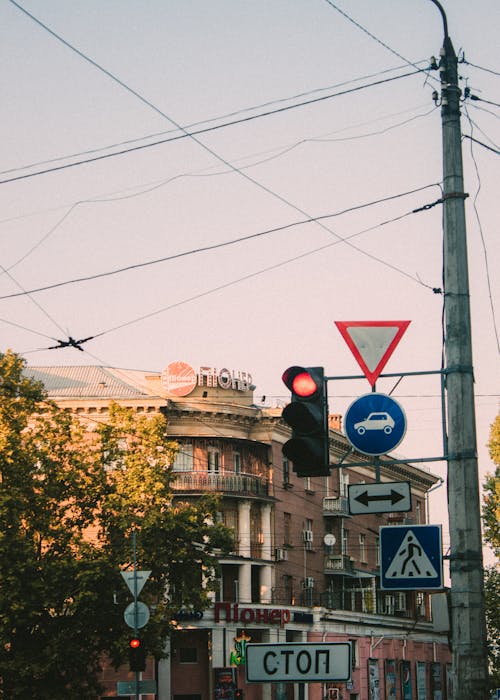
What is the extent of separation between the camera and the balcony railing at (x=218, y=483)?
185 feet

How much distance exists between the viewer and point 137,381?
60.1m

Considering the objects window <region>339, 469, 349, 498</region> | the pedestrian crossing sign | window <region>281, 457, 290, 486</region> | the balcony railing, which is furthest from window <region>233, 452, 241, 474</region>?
the pedestrian crossing sign

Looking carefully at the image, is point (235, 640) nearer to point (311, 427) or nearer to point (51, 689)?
point (51, 689)

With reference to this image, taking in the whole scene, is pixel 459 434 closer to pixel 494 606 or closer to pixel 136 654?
pixel 136 654

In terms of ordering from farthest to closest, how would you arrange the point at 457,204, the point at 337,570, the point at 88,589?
the point at 337,570 → the point at 88,589 → the point at 457,204

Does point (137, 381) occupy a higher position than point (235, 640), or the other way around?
point (137, 381)

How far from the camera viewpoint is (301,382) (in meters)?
11.9

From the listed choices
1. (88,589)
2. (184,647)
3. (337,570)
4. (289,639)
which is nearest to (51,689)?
(88,589)

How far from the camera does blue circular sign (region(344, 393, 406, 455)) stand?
40.9 ft

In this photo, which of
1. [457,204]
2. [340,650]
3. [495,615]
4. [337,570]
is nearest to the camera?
[340,650]

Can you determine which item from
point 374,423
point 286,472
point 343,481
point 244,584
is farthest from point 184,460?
point 374,423

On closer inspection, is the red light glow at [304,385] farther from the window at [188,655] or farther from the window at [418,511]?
the window at [418,511]

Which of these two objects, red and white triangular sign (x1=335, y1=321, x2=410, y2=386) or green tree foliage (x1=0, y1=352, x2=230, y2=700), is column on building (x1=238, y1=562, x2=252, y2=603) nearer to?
green tree foliage (x1=0, y1=352, x2=230, y2=700)

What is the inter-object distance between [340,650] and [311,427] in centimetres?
250
